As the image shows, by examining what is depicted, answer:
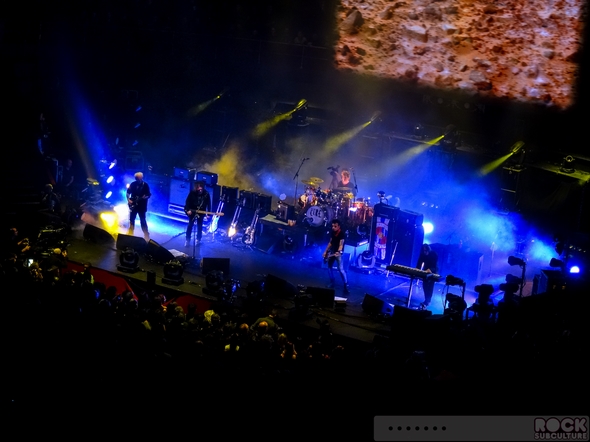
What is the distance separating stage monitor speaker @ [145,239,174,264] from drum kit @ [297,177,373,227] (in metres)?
2.87

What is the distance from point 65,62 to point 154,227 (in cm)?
622

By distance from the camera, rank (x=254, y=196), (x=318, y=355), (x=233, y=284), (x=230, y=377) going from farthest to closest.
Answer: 1. (x=254, y=196)
2. (x=233, y=284)
3. (x=318, y=355)
4. (x=230, y=377)

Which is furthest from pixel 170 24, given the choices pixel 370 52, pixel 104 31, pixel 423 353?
pixel 423 353

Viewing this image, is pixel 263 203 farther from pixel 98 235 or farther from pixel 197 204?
pixel 98 235

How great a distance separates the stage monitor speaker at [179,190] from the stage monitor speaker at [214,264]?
3734mm

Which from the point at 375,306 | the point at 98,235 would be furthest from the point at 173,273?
the point at 375,306

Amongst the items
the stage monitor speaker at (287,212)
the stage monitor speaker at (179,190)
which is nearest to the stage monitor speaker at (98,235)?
the stage monitor speaker at (179,190)

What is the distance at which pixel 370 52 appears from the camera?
1628 cm

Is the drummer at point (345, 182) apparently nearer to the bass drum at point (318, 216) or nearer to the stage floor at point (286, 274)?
the bass drum at point (318, 216)

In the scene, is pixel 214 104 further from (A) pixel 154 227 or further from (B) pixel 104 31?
(A) pixel 154 227

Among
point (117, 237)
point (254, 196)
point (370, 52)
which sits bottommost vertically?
point (117, 237)

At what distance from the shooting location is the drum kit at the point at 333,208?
1471 centimetres

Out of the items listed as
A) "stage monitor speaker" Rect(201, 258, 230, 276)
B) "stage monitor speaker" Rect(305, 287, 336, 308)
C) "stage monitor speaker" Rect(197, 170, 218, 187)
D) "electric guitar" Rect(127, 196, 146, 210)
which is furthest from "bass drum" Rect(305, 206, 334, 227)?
"electric guitar" Rect(127, 196, 146, 210)

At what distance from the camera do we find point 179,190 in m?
16.7
